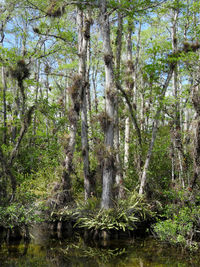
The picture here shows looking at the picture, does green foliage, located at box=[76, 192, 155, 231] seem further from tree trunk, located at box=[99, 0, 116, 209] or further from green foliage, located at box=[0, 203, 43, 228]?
green foliage, located at box=[0, 203, 43, 228]

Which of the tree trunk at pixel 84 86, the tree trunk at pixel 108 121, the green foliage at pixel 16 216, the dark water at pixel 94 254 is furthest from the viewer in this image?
the tree trunk at pixel 84 86

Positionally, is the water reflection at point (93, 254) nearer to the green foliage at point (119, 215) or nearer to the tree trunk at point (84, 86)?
the green foliage at point (119, 215)

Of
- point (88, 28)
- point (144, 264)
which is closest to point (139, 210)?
point (144, 264)

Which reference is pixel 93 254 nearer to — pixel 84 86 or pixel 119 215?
pixel 119 215

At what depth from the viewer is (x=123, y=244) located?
27.1 feet

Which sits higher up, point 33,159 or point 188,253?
point 33,159

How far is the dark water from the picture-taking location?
6562 millimetres

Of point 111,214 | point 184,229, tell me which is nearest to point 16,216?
point 111,214

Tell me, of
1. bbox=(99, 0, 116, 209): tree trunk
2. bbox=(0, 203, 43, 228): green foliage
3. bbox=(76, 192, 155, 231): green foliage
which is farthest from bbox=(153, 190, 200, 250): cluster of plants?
bbox=(0, 203, 43, 228): green foliage

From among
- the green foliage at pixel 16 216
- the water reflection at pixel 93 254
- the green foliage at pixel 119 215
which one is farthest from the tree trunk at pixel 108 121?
the green foliage at pixel 16 216

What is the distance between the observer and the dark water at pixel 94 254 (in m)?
6.56

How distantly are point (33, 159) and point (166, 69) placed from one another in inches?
350

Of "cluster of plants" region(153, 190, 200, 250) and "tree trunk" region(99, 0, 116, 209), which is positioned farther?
"tree trunk" region(99, 0, 116, 209)

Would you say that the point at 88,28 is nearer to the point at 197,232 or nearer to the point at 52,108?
the point at 52,108
